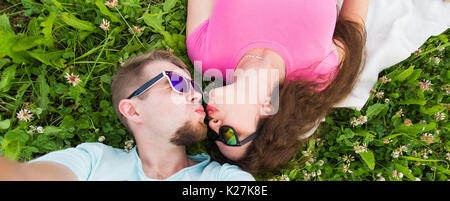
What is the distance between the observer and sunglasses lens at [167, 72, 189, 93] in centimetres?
215

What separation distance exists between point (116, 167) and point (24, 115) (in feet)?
3.30

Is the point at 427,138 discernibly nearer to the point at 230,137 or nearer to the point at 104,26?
the point at 230,137

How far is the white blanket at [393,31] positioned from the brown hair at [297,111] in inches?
7.9

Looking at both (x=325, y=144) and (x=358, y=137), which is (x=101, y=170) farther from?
(x=358, y=137)

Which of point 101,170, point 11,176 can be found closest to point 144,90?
point 101,170

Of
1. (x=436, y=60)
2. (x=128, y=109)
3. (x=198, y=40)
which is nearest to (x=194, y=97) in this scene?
(x=128, y=109)

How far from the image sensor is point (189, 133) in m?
2.17

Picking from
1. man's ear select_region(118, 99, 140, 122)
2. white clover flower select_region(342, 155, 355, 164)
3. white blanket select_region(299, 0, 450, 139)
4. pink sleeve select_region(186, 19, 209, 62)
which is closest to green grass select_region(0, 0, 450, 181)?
white clover flower select_region(342, 155, 355, 164)

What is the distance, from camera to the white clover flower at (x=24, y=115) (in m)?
2.39

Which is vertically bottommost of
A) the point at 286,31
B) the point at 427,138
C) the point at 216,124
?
the point at 427,138

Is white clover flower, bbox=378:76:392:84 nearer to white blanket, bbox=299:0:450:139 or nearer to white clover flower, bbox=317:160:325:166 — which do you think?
white blanket, bbox=299:0:450:139

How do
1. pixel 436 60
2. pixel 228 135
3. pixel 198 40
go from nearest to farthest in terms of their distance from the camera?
pixel 228 135 → pixel 198 40 → pixel 436 60

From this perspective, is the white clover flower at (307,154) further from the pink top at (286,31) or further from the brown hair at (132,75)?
the brown hair at (132,75)

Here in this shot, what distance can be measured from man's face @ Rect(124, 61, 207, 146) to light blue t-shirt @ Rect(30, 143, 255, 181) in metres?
0.32
